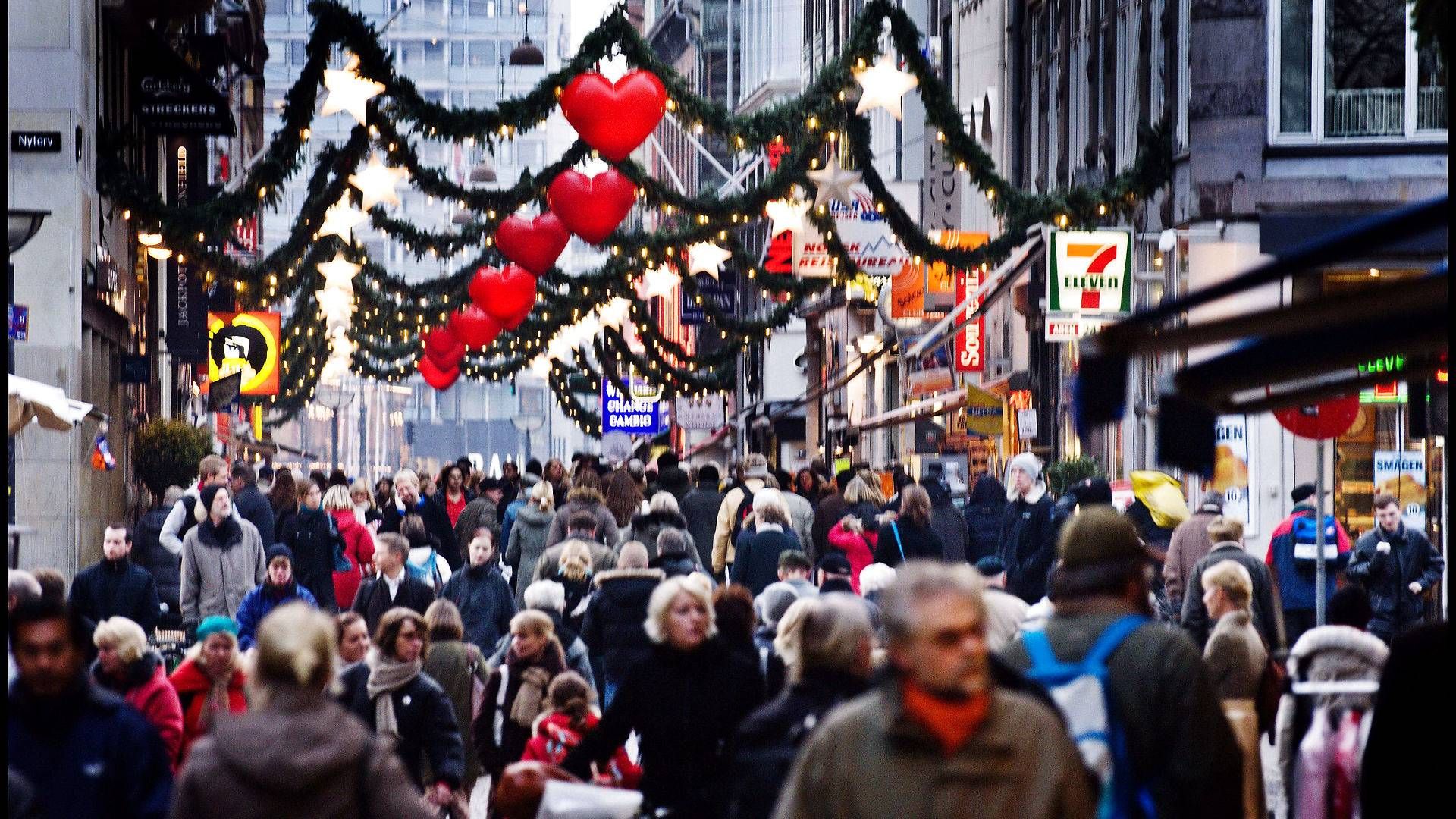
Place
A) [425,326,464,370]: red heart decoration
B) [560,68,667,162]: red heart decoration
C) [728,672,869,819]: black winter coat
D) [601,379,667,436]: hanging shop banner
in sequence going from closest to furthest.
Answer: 1. [728,672,869,819]: black winter coat
2. [560,68,667,162]: red heart decoration
3. [425,326,464,370]: red heart decoration
4. [601,379,667,436]: hanging shop banner

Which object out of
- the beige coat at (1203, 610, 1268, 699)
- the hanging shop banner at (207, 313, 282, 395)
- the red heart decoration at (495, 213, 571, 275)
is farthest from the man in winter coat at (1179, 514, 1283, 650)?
the hanging shop banner at (207, 313, 282, 395)

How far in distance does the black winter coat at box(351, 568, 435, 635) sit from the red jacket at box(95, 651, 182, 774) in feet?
16.6

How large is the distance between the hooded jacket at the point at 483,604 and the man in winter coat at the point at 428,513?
31.3 ft

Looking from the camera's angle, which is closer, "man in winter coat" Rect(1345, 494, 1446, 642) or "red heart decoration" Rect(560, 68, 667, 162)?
"man in winter coat" Rect(1345, 494, 1446, 642)

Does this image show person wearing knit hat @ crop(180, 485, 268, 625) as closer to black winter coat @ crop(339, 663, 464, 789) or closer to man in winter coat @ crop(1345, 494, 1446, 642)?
black winter coat @ crop(339, 663, 464, 789)

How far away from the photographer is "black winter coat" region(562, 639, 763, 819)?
848cm

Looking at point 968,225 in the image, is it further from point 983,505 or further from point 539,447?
point 539,447

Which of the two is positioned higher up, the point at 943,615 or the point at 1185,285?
the point at 1185,285

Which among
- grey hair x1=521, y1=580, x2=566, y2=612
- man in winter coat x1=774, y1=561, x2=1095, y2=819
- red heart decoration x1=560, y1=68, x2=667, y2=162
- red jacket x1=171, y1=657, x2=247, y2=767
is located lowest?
red jacket x1=171, y1=657, x2=247, y2=767

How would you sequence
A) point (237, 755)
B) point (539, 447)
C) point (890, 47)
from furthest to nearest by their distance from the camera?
point (539, 447) < point (890, 47) < point (237, 755)

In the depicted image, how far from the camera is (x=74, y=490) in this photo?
2445 cm

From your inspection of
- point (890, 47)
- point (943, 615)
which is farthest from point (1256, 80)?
point (890, 47)

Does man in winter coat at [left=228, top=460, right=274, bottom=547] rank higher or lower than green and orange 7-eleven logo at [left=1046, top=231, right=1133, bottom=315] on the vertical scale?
lower

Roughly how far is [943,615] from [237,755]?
6.28 feet
